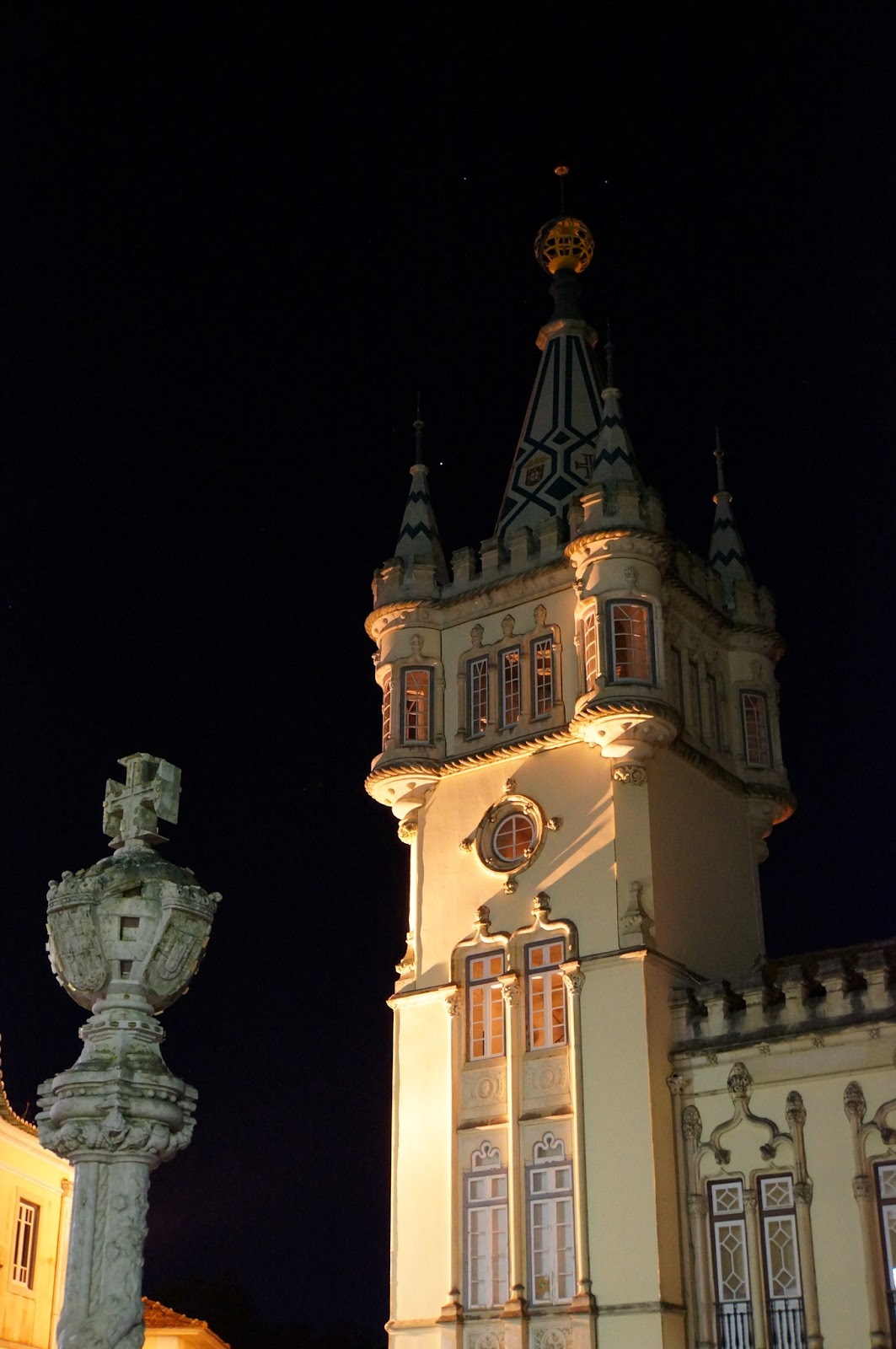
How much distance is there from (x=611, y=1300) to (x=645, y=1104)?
3507 mm

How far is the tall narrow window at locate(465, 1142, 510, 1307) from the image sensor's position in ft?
105

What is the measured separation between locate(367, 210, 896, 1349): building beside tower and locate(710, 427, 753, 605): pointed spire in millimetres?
107

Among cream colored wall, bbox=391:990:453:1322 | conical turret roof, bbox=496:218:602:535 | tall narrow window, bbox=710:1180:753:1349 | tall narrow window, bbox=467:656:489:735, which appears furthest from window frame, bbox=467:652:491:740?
tall narrow window, bbox=710:1180:753:1349

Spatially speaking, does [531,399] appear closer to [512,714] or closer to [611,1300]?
[512,714]

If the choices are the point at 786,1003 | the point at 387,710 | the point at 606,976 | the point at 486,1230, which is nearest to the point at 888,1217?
the point at 786,1003

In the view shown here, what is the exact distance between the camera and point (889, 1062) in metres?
29.8

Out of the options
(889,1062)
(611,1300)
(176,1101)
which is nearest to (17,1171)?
(611,1300)

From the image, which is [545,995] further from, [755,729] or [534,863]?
[755,729]

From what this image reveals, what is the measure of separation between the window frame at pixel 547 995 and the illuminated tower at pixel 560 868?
0.04 metres

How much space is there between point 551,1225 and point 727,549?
1747 cm

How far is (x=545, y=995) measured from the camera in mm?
33719

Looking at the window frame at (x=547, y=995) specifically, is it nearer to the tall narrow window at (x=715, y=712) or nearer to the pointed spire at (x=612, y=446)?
the tall narrow window at (x=715, y=712)

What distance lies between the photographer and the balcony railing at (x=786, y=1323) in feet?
95.1

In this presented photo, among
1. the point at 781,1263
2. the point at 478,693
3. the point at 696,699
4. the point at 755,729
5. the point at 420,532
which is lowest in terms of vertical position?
the point at 781,1263
